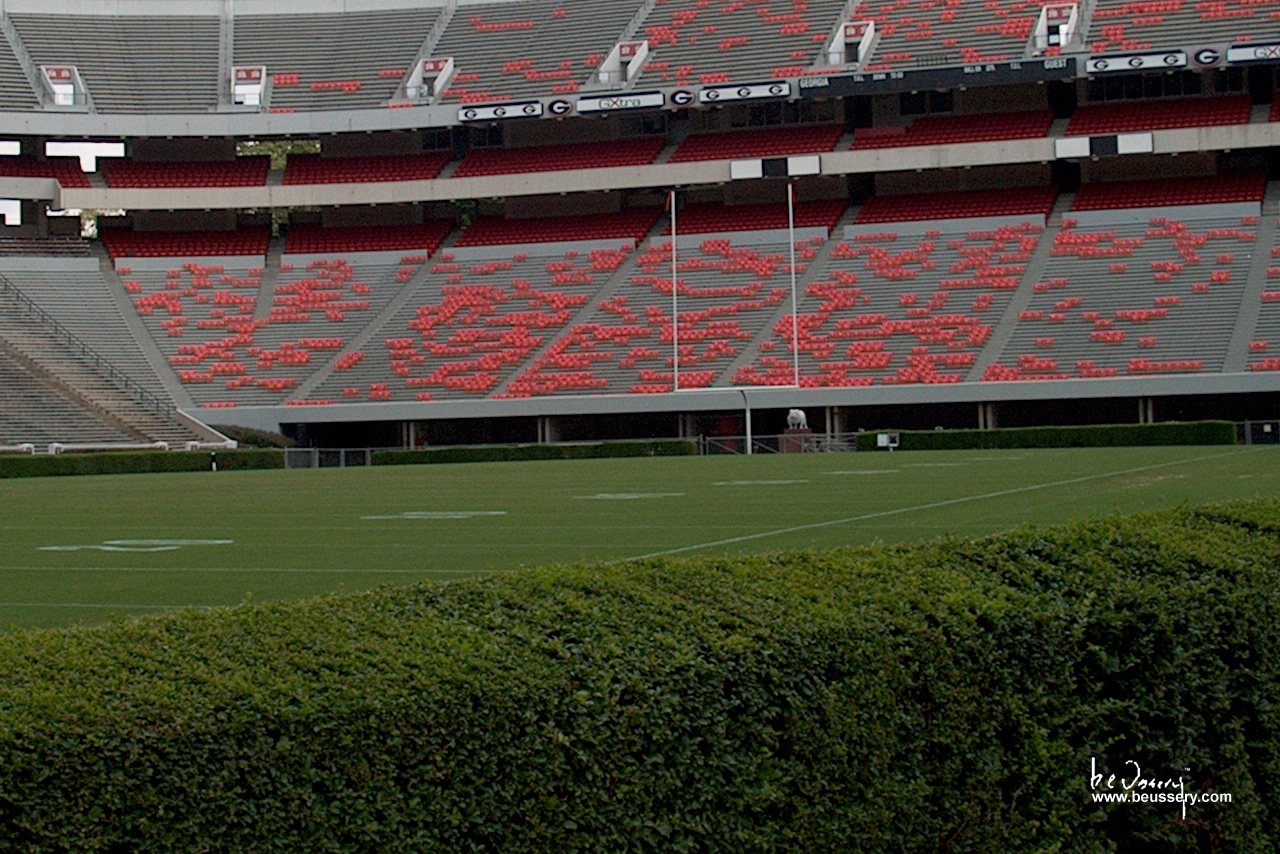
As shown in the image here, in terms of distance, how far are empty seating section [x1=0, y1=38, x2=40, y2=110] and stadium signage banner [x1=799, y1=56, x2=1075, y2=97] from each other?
2809cm

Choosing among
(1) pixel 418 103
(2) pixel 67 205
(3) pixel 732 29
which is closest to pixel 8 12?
(2) pixel 67 205

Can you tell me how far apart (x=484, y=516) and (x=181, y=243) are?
4451cm

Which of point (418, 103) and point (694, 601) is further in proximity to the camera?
point (418, 103)

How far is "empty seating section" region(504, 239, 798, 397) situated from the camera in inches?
1925

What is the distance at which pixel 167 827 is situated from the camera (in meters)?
3.53

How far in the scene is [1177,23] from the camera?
53531 millimetres

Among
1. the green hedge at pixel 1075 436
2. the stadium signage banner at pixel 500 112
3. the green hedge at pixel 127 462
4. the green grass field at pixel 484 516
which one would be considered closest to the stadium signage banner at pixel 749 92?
the stadium signage banner at pixel 500 112

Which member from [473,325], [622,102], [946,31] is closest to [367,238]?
[473,325]

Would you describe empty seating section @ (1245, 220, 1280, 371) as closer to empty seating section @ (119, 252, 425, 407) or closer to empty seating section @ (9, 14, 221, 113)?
empty seating section @ (119, 252, 425, 407)

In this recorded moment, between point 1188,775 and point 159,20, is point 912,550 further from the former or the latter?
point 159,20

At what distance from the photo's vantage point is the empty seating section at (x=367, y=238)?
5938 centimetres

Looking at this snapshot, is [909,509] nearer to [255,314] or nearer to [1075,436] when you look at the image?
[1075,436]

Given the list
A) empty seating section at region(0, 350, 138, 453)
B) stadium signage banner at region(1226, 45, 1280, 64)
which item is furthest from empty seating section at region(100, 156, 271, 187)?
stadium signage banner at region(1226, 45, 1280, 64)

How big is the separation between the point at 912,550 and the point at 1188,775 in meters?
1.36
